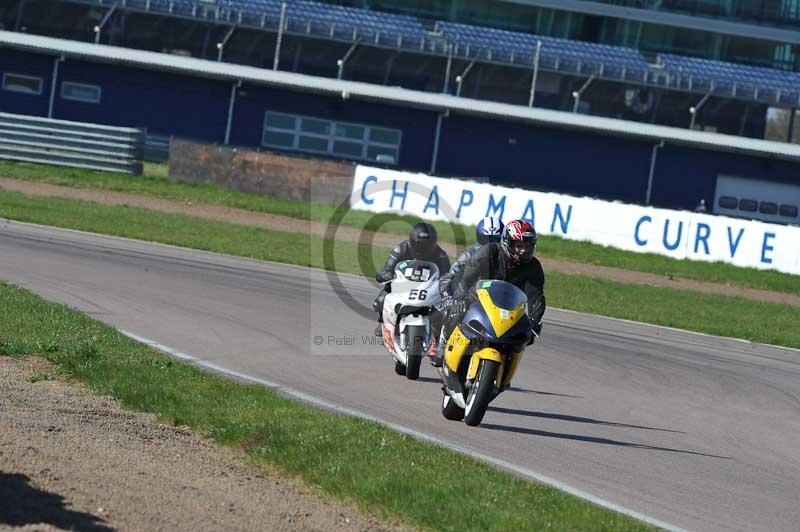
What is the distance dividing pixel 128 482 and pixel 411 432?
293cm

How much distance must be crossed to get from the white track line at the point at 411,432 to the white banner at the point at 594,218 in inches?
668

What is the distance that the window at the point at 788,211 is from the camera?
4491 centimetres

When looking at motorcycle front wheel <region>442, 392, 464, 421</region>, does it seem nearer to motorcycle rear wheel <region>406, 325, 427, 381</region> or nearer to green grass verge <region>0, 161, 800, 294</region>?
motorcycle rear wheel <region>406, 325, 427, 381</region>

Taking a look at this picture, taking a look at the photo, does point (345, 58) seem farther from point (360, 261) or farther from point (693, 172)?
point (360, 261)

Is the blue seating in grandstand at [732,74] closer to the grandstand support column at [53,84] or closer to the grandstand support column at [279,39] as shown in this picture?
the grandstand support column at [279,39]

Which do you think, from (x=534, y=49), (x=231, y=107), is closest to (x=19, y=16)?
(x=231, y=107)

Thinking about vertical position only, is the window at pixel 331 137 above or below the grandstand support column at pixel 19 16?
below

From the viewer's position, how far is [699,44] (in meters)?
50.2

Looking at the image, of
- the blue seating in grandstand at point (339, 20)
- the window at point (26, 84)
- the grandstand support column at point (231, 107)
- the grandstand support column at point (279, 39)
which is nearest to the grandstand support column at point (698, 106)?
the blue seating in grandstand at point (339, 20)

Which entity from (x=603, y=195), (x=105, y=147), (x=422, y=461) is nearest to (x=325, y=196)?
(x=105, y=147)

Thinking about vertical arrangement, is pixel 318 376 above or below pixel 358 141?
below

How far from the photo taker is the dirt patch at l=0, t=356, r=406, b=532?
586 cm

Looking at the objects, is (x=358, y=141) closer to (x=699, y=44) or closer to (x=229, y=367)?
(x=699, y=44)

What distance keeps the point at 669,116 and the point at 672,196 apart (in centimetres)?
346
